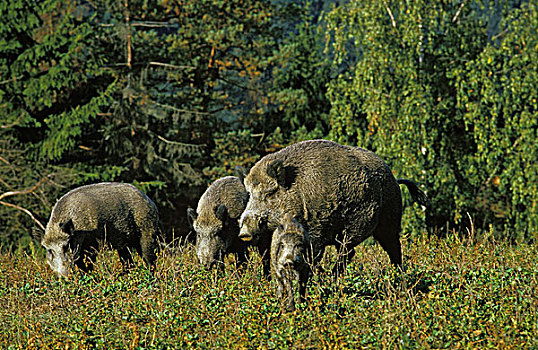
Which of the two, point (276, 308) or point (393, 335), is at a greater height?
point (393, 335)

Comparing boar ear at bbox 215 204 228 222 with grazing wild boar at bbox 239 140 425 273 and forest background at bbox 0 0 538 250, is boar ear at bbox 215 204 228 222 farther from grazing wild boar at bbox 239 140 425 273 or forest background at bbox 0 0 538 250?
forest background at bbox 0 0 538 250

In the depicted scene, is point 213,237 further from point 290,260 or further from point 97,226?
point 290,260

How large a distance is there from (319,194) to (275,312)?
1294mm

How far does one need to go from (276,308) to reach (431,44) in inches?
580

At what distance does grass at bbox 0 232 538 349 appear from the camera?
224 inches

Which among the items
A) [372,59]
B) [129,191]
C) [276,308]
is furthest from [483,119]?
[276,308]

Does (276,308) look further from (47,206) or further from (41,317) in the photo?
(47,206)

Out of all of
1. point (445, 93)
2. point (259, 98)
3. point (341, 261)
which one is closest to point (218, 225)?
point (341, 261)

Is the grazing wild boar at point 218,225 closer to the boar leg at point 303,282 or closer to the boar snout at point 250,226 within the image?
the boar snout at point 250,226

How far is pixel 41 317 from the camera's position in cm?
702

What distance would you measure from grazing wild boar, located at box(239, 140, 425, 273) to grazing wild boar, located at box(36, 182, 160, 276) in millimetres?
3583

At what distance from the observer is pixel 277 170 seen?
21.9ft

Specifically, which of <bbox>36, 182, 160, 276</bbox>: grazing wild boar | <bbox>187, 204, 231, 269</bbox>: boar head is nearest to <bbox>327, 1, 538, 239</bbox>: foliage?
<bbox>36, 182, 160, 276</bbox>: grazing wild boar

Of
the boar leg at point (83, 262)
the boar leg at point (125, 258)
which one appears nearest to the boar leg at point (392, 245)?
the boar leg at point (125, 258)
